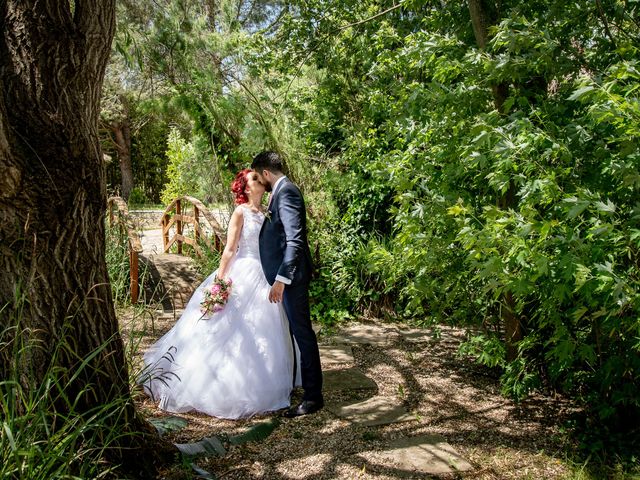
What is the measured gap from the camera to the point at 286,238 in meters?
4.09

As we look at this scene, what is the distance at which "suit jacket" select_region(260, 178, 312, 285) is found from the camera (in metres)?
3.96

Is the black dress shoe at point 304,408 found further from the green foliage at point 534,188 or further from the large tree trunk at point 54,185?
the large tree trunk at point 54,185

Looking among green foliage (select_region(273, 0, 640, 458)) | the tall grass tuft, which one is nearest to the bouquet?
green foliage (select_region(273, 0, 640, 458))

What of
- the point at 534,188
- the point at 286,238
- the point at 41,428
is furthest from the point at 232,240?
the point at 534,188

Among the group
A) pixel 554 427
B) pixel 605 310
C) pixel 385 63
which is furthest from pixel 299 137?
pixel 605 310

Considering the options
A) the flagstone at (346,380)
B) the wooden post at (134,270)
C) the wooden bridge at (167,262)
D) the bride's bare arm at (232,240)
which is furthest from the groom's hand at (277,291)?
the wooden post at (134,270)

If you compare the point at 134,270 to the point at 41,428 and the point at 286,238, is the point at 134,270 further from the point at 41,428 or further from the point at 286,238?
the point at 41,428

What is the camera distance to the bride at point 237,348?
4.00 metres

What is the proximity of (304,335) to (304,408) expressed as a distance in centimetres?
53

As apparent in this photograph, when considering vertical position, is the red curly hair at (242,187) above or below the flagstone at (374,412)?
above

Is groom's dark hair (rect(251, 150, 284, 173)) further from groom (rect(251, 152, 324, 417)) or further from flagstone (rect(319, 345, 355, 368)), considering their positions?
flagstone (rect(319, 345, 355, 368))

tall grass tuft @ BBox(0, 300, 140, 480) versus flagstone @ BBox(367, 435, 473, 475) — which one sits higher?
tall grass tuft @ BBox(0, 300, 140, 480)

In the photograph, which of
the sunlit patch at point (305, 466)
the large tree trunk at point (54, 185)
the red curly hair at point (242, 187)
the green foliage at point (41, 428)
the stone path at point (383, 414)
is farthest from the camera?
the red curly hair at point (242, 187)

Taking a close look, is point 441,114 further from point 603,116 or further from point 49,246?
point 49,246
